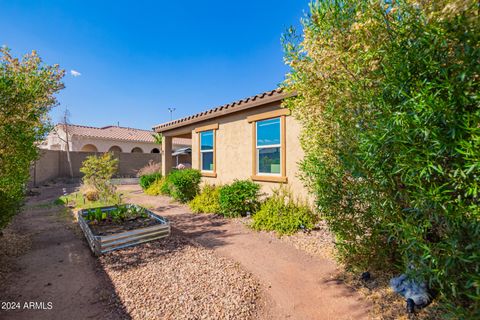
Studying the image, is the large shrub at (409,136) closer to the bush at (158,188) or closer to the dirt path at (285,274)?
the dirt path at (285,274)

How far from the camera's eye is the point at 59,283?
342 cm

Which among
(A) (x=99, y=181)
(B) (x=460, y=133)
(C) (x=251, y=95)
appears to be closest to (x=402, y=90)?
(B) (x=460, y=133)

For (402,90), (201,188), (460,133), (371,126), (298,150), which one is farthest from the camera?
(201,188)

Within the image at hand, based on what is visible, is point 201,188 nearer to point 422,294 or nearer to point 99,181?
point 99,181

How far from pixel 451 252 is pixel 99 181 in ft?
28.5

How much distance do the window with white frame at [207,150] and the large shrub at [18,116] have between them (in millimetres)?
5361

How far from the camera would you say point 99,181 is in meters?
7.68

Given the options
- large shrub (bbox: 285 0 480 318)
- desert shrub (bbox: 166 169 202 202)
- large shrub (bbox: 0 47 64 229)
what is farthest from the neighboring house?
large shrub (bbox: 285 0 480 318)

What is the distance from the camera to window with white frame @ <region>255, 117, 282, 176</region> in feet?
23.2

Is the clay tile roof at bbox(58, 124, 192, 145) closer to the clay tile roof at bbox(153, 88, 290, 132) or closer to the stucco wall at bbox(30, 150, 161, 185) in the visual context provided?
the stucco wall at bbox(30, 150, 161, 185)

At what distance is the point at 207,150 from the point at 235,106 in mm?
2734

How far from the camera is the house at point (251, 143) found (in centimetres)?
662

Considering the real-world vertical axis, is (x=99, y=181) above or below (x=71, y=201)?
above

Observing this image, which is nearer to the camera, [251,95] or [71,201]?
[251,95]
